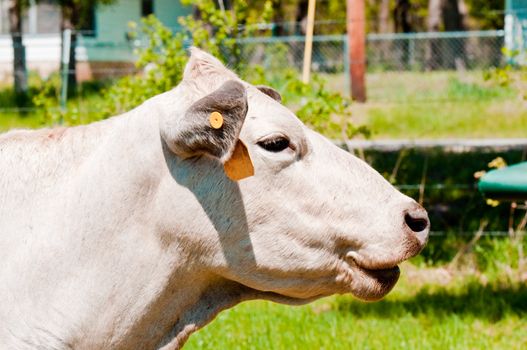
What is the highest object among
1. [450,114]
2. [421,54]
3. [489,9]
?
Answer: [450,114]

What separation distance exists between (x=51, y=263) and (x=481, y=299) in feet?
15.4

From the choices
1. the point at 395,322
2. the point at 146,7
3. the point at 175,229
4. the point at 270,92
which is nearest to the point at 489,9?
the point at 146,7

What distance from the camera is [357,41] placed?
15312mm

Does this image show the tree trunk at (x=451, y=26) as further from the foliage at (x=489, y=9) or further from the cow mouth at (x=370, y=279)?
the cow mouth at (x=370, y=279)

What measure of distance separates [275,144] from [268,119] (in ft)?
0.29

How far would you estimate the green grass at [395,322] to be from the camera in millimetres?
6062

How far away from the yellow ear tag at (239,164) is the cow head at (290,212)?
2 centimetres

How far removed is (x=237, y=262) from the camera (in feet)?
10.1

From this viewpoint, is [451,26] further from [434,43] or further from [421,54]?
[434,43]

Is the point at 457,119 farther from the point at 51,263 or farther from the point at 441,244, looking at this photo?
the point at 51,263

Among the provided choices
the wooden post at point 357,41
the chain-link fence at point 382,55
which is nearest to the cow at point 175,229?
the wooden post at point 357,41

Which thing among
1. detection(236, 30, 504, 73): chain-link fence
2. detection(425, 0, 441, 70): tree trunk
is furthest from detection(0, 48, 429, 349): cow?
detection(425, 0, 441, 70): tree trunk

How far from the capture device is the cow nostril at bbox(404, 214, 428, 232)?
310cm

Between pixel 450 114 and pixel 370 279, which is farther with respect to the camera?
pixel 450 114
